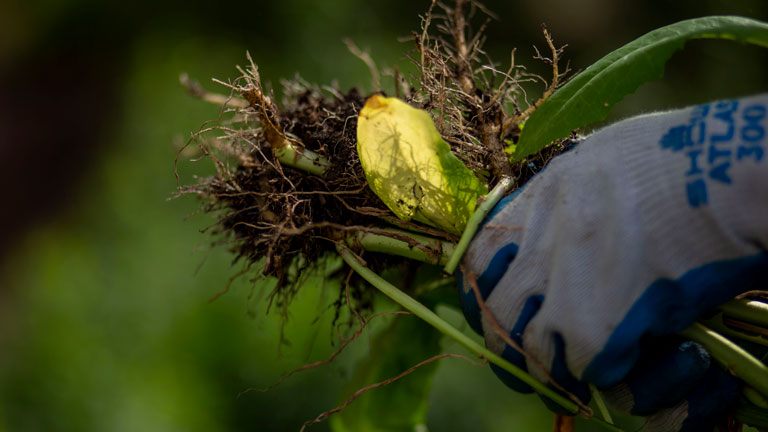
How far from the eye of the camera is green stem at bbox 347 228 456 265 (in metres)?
0.63

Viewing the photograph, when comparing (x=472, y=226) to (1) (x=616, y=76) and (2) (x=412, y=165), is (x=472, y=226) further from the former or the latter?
(1) (x=616, y=76)

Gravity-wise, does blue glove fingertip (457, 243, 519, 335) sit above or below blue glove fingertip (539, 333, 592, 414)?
above

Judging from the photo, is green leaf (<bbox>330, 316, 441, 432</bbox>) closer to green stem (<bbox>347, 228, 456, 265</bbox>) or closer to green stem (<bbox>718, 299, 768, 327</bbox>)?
green stem (<bbox>347, 228, 456, 265</bbox>)

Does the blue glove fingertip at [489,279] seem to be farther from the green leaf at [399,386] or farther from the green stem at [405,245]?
the green leaf at [399,386]

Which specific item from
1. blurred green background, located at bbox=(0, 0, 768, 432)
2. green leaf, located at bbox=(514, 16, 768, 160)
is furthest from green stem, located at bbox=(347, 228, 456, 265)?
blurred green background, located at bbox=(0, 0, 768, 432)

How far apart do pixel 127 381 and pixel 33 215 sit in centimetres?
228

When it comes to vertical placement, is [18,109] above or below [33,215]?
above

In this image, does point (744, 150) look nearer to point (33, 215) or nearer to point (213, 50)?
point (213, 50)

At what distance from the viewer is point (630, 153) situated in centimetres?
53

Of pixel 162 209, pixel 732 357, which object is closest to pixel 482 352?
pixel 732 357

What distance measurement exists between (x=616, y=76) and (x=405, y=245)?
11.4 inches

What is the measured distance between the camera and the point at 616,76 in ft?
1.86

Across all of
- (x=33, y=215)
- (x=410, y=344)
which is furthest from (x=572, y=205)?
(x=33, y=215)

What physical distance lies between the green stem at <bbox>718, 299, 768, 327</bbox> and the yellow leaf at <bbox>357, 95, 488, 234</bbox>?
274 millimetres
